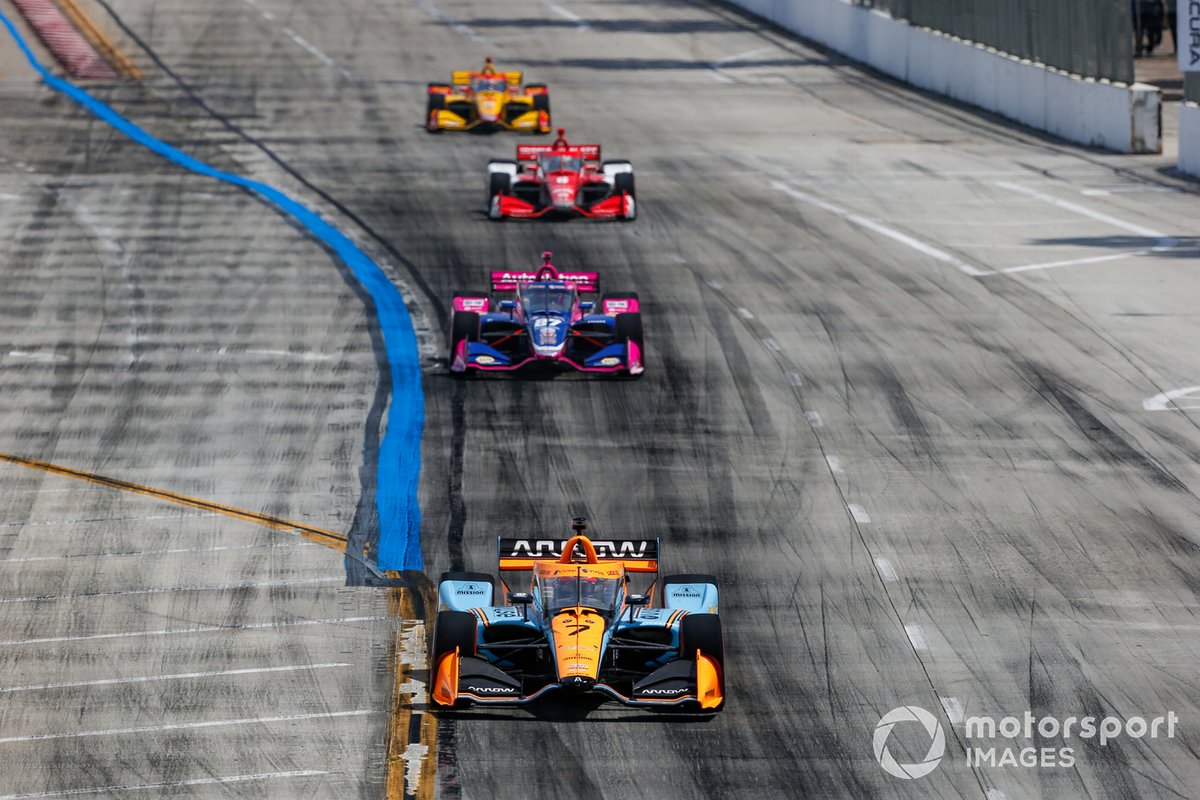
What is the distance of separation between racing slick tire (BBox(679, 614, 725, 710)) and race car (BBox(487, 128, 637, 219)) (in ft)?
56.4

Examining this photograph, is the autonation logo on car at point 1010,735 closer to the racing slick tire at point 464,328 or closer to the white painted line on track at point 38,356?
the racing slick tire at point 464,328

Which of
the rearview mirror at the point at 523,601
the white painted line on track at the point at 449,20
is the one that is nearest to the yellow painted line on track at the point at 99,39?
the white painted line on track at the point at 449,20

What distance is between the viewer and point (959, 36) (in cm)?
4303

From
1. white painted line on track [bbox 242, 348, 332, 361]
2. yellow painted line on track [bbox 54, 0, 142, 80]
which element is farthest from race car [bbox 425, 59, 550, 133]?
white painted line on track [bbox 242, 348, 332, 361]

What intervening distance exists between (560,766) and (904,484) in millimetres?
7476

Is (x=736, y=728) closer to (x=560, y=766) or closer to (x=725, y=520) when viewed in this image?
(x=560, y=766)

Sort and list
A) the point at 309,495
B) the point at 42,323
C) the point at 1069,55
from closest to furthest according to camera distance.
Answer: the point at 309,495, the point at 42,323, the point at 1069,55

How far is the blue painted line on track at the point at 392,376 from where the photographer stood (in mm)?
18234

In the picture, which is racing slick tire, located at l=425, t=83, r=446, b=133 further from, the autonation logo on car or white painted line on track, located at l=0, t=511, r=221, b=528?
the autonation logo on car

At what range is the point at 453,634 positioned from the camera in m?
14.4

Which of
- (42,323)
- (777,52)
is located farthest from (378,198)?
(777,52)

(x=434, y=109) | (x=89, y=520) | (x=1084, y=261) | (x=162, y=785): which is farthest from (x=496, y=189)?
(x=162, y=785)

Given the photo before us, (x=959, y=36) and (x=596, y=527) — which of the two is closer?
(x=596, y=527)

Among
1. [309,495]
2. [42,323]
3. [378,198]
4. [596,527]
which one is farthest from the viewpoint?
[378,198]
